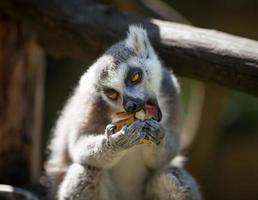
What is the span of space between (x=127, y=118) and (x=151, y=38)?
26.0 inches

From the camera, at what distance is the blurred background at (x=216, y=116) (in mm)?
5777

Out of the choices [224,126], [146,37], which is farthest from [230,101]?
[146,37]

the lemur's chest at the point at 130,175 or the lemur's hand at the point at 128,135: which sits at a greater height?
the lemur's hand at the point at 128,135

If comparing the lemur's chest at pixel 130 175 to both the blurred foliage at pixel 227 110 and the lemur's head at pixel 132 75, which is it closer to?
the lemur's head at pixel 132 75

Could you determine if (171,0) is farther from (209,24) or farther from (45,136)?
(45,136)

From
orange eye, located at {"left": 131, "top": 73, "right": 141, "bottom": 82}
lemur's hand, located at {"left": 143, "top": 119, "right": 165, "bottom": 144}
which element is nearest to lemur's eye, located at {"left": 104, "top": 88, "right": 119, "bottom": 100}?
orange eye, located at {"left": 131, "top": 73, "right": 141, "bottom": 82}

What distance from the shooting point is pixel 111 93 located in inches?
140

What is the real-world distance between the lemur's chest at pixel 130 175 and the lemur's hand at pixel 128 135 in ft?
1.50

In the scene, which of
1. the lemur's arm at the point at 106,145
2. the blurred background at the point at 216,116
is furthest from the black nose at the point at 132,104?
the blurred background at the point at 216,116

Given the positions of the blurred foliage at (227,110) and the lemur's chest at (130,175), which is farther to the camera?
the blurred foliage at (227,110)

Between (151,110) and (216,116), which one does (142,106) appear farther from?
(216,116)

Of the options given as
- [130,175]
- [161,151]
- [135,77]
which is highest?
[135,77]

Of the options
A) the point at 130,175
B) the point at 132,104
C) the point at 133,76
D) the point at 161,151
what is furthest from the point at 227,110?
the point at 132,104

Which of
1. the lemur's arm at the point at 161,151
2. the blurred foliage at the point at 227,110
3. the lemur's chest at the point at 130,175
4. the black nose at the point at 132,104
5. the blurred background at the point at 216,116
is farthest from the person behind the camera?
the blurred foliage at the point at 227,110
